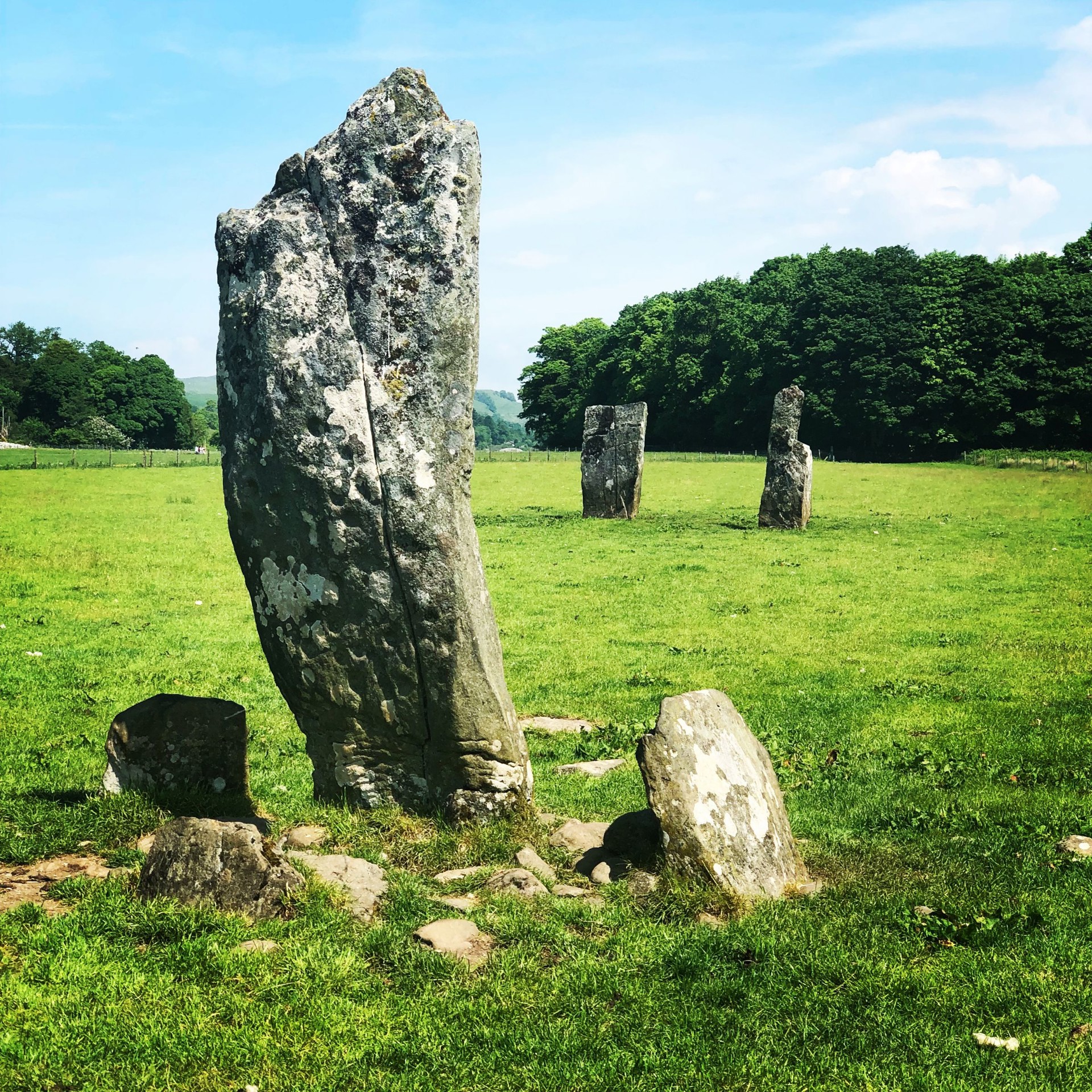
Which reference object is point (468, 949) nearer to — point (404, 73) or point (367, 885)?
point (367, 885)

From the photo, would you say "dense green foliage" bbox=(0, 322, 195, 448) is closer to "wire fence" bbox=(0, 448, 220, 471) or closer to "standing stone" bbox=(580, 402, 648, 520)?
"wire fence" bbox=(0, 448, 220, 471)

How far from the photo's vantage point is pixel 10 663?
12812 mm

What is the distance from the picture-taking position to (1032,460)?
196ft

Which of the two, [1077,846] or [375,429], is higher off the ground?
[375,429]

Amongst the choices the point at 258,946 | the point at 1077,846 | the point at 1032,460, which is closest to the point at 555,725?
the point at 1077,846

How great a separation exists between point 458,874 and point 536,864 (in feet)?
1.80

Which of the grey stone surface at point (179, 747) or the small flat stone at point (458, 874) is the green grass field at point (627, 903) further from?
the grey stone surface at point (179, 747)

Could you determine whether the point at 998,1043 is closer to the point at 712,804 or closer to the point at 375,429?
the point at 712,804

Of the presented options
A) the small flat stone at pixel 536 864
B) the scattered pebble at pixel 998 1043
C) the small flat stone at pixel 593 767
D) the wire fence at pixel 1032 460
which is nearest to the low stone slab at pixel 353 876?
the small flat stone at pixel 536 864

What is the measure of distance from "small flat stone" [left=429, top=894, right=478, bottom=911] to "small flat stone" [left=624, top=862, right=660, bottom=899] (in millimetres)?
993

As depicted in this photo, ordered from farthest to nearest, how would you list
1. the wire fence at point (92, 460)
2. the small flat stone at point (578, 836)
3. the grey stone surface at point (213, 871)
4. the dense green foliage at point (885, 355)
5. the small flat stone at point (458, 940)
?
1. the dense green foliage at point (885, 355)
2. the wire fence at point (92, 460)
3. the small flat stone at point (578, 836)
4. the grey stone surface at point (213, 871)
5. the small flat stone at point (458, 940)

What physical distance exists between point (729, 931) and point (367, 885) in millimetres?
2270

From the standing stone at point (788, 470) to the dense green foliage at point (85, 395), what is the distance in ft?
295

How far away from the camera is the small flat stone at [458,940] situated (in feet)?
19.3
